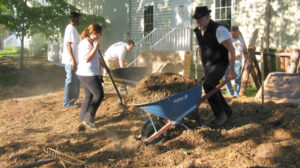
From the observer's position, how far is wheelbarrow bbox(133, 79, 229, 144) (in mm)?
3977

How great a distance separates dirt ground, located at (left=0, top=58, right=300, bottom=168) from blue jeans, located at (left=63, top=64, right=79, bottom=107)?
0.28m

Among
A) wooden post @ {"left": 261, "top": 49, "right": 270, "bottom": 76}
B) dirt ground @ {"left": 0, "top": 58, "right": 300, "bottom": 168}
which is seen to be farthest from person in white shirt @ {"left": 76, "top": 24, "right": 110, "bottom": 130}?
wooden post @ {"left": 261, "top": 49, "right": 270, "bottom": 76}

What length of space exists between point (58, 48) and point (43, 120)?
1204 cm

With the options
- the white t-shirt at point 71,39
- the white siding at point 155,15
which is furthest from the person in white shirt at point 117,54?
the white siding at point 155,15

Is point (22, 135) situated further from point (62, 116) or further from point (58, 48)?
point (58, 48)

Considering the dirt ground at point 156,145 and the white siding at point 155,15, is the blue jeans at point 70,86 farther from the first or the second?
the white siding at point 155,15

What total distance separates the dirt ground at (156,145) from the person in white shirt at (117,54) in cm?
144

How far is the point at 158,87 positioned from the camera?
175 inches

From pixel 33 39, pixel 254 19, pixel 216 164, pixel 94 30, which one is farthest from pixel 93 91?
pixel 33 39

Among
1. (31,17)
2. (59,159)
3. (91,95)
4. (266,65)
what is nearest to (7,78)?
(31,17)

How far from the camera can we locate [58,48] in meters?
17.5

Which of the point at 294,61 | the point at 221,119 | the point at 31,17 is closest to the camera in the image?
the point at 221,119

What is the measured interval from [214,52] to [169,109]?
134 centimetres

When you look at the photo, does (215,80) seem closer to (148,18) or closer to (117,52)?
(117,52)
